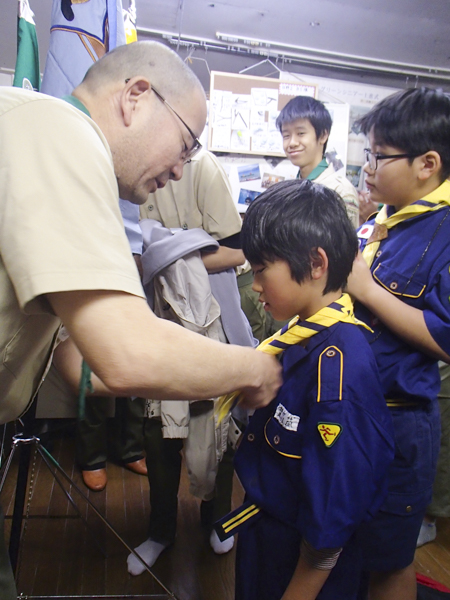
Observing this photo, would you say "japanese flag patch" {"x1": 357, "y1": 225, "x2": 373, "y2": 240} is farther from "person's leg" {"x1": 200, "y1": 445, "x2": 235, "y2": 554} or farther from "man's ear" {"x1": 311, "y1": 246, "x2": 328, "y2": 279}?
"person's leg" {"x1": 200, "y1": 445, "x2": 235, "y2": 554}

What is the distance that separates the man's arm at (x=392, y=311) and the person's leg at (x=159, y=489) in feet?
3.14

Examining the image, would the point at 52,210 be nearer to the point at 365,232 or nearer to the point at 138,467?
the point at 365,232

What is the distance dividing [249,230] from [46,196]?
0.51 metres

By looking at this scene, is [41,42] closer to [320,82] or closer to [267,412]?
[320,82]

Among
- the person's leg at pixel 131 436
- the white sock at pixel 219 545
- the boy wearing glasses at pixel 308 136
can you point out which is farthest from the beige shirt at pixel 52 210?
the person's leg at pixel 131 436

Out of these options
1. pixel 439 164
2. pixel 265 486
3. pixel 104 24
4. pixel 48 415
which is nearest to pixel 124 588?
pixel 265 486

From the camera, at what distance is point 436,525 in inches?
80.4

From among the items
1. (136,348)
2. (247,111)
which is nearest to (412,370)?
(136,348)

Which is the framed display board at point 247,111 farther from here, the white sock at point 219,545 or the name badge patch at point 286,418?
the name badge patch at point 286,418

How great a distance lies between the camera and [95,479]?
222cm

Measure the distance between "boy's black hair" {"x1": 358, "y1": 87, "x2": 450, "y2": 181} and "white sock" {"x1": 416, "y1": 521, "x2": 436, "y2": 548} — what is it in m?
1.58

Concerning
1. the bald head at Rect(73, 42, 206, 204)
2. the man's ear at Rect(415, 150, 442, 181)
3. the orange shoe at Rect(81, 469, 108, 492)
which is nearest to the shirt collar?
→ the bald head at Rect(73, 42, 206, 204)

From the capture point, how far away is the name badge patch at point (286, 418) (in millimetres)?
922

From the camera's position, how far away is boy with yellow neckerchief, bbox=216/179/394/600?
0.83 metres
